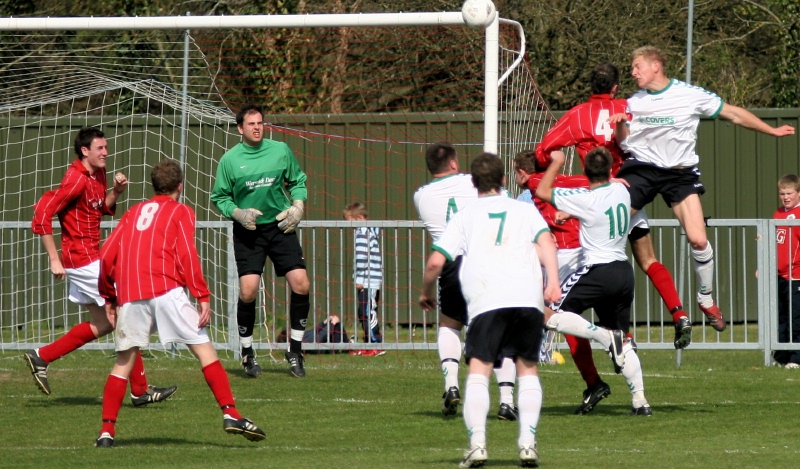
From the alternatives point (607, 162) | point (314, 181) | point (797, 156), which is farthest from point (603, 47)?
point (607, 162)

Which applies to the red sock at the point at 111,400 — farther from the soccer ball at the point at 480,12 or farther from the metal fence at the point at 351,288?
the metal fence at the point at 351,288

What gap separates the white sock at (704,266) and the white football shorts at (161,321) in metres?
4.01

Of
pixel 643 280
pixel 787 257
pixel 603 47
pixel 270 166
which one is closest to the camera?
pixel 270 166

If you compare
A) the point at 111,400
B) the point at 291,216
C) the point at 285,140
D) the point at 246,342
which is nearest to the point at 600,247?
the point at 291,216

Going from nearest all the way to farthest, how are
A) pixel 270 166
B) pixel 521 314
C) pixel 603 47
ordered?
pixel 521 314 < pixel 270 166 < pixel 603 47

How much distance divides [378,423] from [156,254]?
2078 millimetres

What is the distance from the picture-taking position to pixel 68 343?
10.1 metres

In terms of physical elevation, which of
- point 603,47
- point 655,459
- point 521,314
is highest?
point 603,47

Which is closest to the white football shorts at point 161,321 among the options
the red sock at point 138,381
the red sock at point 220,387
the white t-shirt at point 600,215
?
the red sock at point 220,387

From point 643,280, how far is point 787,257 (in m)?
4.33

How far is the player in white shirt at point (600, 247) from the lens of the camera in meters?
8.68

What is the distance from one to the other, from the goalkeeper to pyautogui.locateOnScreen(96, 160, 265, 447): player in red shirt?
10.3 feet

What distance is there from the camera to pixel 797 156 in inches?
679

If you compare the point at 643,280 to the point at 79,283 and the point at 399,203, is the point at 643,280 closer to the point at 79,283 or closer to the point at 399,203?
the point at 399,203
